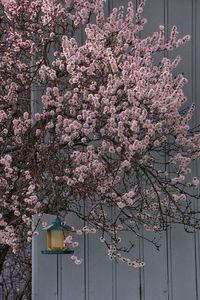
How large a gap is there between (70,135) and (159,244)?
1.47 meters

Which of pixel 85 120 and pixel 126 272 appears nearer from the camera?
pixel 85 120

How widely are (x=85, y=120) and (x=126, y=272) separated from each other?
161 cm

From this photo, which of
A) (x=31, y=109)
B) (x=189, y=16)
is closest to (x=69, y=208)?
(x=31, y=109)

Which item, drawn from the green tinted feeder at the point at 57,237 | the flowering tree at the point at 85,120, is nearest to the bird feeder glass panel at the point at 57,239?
the green tinted feeder at the point at 57,237

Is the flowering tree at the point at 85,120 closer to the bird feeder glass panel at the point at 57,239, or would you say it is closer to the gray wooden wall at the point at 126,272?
the bird feeder glass panel at the point at 57,239

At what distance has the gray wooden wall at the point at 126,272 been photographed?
4.85m

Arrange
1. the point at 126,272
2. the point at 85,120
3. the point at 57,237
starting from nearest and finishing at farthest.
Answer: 1. the point at 85,120
2. the point at 57,237
3. the point at 126,272

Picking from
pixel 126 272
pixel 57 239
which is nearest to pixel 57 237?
pixel 57 239

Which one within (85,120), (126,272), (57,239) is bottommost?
(126,272)

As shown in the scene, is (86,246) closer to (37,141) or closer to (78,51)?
(37,141)

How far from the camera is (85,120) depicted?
13.4 ft

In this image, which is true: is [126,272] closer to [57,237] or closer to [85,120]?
[57,237]

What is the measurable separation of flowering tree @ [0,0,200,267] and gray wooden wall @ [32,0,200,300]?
0.27 meters

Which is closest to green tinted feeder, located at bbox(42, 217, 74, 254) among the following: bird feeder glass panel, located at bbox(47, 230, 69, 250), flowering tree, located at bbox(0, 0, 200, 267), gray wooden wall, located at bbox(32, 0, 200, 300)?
bird feeder glass panel, located at bbox(47, 230, 69, 250)
